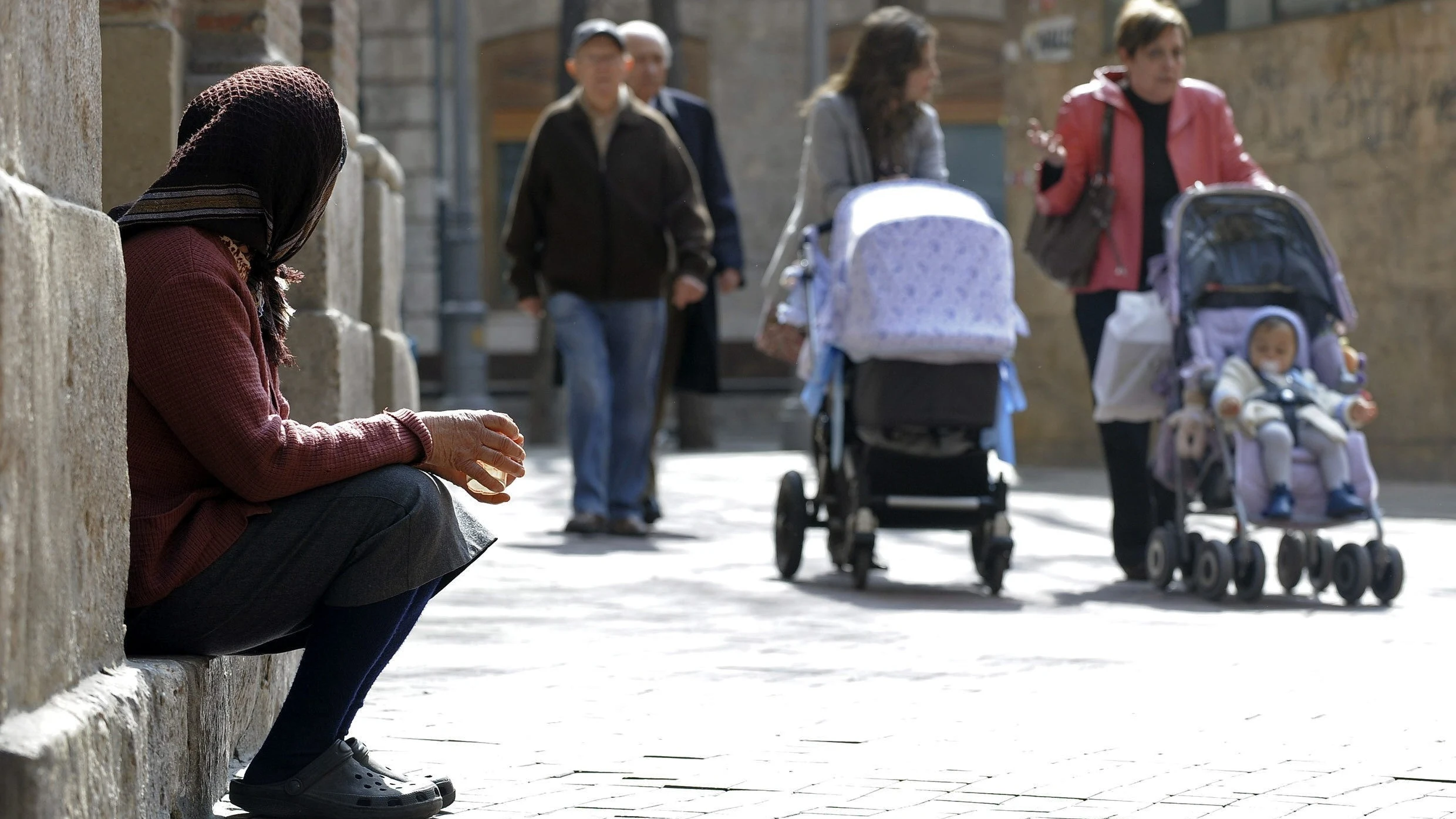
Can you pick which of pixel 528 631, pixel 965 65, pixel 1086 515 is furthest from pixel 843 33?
pixel 528 631

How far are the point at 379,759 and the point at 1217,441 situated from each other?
12.8 ft

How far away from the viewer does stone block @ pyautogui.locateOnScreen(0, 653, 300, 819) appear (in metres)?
2.71

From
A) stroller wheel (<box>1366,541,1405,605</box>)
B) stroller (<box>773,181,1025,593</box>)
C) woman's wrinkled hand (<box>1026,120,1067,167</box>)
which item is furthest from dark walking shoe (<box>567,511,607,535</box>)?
stroller wheel (<box>1366,541,1405,605</box>)

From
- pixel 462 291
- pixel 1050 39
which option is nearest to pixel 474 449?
pixel 1050 39

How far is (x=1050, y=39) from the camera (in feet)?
49.5

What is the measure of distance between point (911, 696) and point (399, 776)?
1.65 metres

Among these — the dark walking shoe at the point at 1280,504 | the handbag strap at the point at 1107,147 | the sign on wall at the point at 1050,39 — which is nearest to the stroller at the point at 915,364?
the handbag strap at the point at 1107,147

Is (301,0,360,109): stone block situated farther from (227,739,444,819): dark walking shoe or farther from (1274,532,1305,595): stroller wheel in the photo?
(227,739,444,819): dark walking shoe

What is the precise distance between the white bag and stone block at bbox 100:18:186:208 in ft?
10.9

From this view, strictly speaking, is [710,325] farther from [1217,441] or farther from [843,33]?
[843,33]

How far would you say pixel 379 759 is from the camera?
4219 mm

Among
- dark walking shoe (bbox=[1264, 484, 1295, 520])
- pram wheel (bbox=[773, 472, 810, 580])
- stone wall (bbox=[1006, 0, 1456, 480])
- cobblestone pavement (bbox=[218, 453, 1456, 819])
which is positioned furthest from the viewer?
stone wall (bbox=[1006, 0, 1456, 480])

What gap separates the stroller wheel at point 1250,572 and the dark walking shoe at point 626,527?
3106 millimetres

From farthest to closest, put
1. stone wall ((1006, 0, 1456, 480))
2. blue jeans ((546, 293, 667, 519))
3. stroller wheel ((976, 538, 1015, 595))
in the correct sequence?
stone wall ((1006, 0, 1456, 480)), blue jeans ((546, 293, 667, 519)), stroller wheel ((976, 538, 1015, 595))
